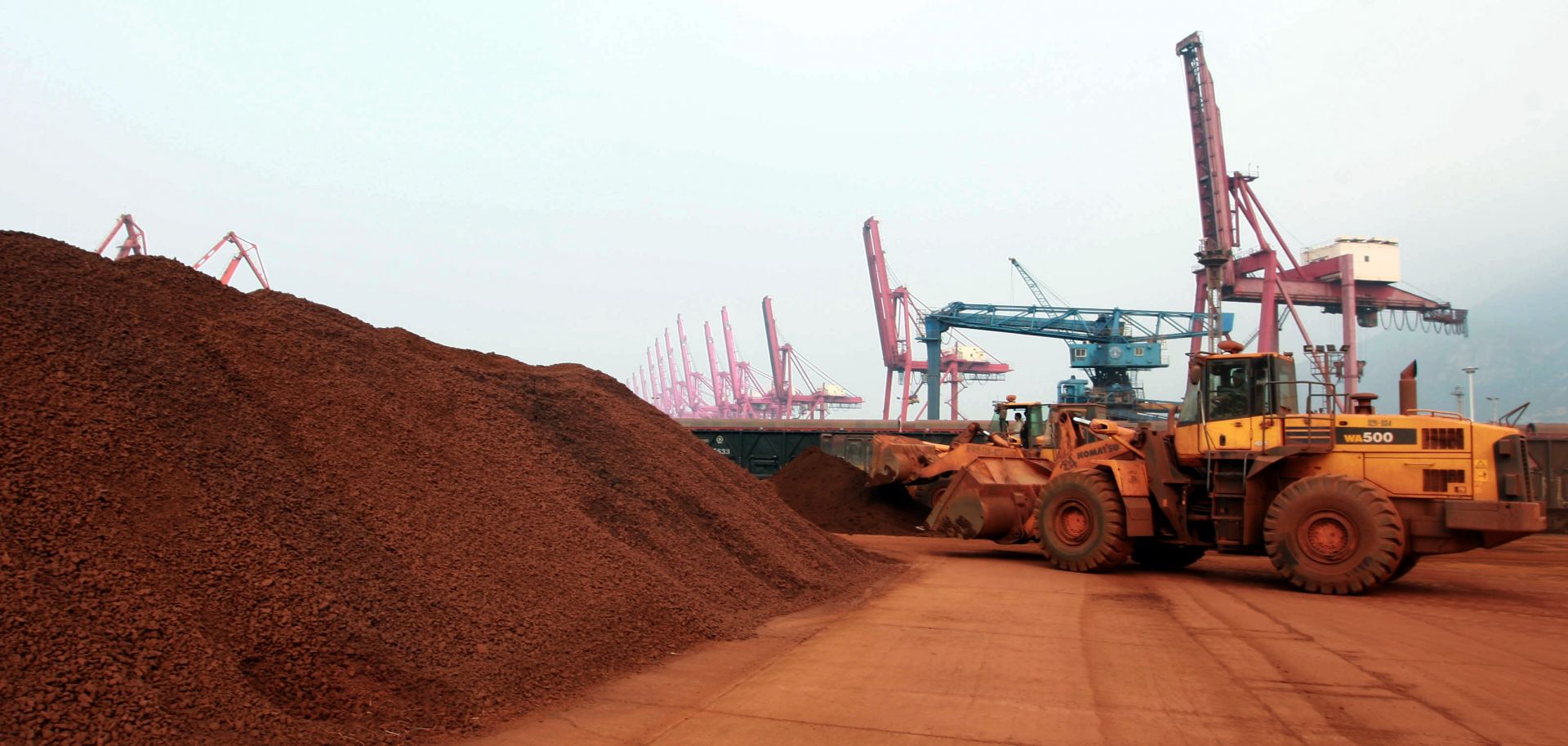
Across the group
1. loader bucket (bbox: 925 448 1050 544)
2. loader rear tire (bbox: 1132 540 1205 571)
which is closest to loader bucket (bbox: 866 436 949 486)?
loader bucket (bbox: 925 448 1050 544)

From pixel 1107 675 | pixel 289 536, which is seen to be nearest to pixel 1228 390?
pixel 1107 675

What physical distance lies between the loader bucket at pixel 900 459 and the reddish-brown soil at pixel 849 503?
1.79ft

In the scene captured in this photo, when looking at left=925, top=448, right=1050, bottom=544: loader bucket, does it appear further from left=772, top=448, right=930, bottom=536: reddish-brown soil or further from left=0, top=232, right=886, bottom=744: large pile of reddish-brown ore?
left=0, top=232, right=886, bottom=744: large pile of reddish-brown ore

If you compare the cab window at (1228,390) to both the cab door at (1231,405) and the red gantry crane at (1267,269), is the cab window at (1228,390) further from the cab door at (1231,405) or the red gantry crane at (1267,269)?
the red gantry crane at (1267,269)

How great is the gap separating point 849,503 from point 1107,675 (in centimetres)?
1245

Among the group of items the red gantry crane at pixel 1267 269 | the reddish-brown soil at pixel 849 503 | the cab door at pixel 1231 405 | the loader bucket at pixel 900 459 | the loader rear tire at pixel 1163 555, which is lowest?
the loader rear tire at pixel 1163 555

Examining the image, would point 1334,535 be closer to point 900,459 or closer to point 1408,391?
point 1408,391

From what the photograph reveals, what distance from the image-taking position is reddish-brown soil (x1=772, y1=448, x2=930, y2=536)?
18.8 m

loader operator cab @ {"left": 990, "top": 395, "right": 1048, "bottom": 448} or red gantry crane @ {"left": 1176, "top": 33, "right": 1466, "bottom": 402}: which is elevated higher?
red gantry crane @ {"left": 1176, "top": 33, "right": 1466, "bottom": 402}

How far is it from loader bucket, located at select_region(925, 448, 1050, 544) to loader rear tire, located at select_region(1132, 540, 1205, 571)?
149 cm

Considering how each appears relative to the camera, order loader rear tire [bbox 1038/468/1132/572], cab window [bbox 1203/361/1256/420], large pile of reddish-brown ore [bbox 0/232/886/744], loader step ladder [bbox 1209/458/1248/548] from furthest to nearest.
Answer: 1. loader rear tire [bbox 1038/468/1132/572]
2. cab window [bbox 1203/361/1256/420]
3. loader step ladder [bbox 1209/458/1248/548]
4. large pile of reddish-brown ore [bbox 0/232/886/744]

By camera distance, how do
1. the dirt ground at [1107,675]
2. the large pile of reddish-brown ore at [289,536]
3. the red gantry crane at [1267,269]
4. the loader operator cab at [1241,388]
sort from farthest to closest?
1. the red gantry crane at [1267,269]
2. the loader operator cab at [1241,388]
3. the dirt ground at [1107,675]
4. the large pile of reddish-brown ore at [289,536]

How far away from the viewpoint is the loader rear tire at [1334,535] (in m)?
10.6

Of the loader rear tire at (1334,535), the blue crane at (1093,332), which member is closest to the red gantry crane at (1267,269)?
the blue crane at (1093,332)
